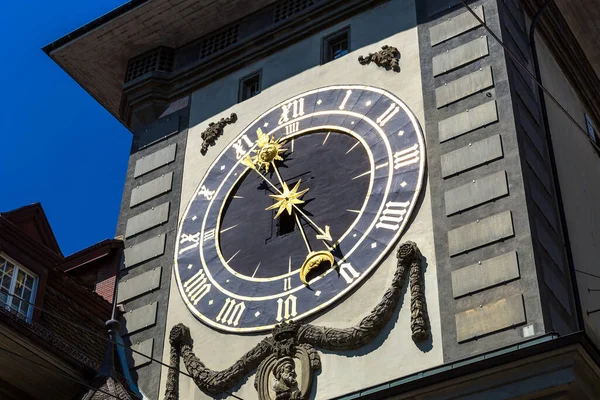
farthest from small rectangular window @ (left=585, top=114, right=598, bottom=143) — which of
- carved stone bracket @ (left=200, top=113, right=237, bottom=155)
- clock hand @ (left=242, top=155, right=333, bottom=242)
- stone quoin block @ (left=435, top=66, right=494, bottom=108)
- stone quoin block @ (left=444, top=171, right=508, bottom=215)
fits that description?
carved stone bracket @ (left=200, top=113, right=237, bottom=155)

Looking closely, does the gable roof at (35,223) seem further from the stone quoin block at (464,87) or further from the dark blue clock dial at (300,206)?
the stone quoin block at (464,87)

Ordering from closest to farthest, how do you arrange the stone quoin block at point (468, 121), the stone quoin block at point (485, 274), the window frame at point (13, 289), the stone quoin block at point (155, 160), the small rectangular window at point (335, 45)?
1. the stone quoin block at point (485, 274)
2. the stone quoin block at point (468, 121)
3. the window frame at point (13, 289)
4. the small rectangular window at point (335, 45)
5. the stone quoin block at point (155, 160)

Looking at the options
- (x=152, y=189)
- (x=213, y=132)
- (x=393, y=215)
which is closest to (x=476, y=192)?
(x=393, y=215)

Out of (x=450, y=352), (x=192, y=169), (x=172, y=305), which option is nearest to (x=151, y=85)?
(x=192, y=169)

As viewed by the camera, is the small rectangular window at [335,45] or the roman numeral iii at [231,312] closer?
the roman numeral iii at [231,312]

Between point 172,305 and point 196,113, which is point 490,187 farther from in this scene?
point 196,113

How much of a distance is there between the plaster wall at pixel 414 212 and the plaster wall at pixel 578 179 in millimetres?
1883

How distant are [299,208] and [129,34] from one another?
5437 millimetres

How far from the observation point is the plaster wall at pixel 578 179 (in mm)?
15047

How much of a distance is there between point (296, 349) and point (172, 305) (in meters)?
2.45

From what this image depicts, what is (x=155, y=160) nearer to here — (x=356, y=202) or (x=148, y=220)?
(x=148, y=220)

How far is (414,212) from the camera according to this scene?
15.0m

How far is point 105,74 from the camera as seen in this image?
20.6 m

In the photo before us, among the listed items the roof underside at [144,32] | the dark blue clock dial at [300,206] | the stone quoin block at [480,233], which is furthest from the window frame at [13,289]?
the stone quoin block at [480,233]
